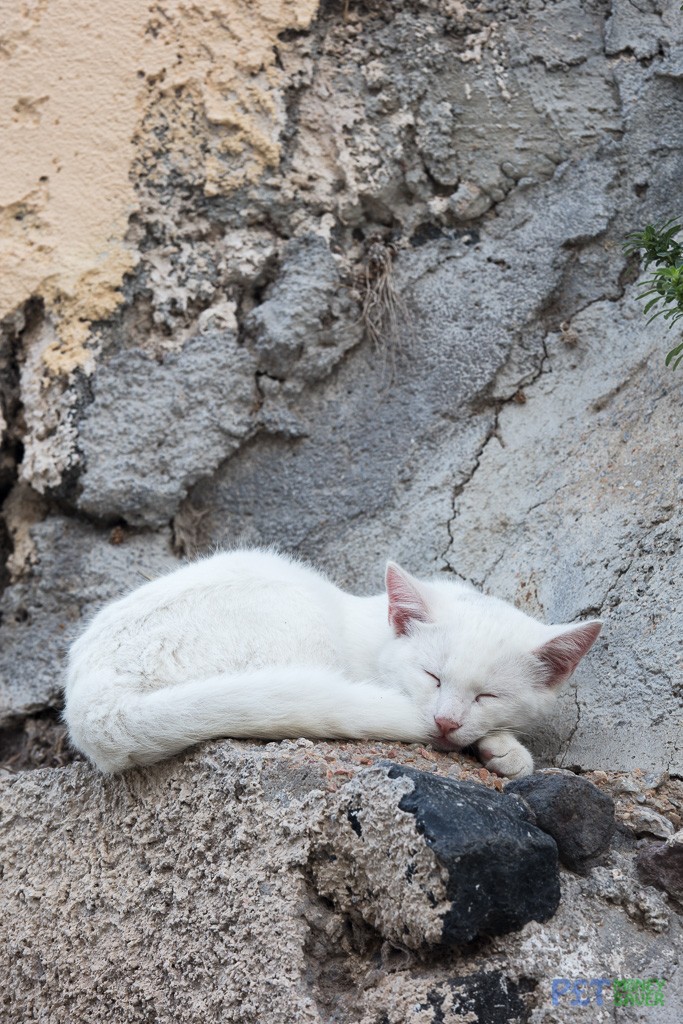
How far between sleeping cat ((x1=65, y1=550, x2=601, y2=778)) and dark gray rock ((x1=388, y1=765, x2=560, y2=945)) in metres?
0.50

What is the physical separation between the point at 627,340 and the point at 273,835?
221cm

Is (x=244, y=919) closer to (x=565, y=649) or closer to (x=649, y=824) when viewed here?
(x=649, y=824)

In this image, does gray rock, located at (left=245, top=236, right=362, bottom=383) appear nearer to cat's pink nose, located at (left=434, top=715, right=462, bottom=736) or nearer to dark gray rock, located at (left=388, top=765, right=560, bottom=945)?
cat's pink nose, located at (left=434, top=715, right=462, bottom=736)

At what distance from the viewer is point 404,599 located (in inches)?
125

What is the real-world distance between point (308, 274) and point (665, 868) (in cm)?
246

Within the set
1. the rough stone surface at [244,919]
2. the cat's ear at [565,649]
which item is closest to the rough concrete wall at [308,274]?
the cat's ear at [565,649]

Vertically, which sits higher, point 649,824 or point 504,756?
point 649,824

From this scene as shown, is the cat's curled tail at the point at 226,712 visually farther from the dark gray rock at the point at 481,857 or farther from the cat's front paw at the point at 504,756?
the dark gray rock at the point at 481,857

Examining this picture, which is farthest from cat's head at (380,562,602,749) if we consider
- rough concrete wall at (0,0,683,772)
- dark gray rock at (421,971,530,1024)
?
dark gray rock at (421,971,530,1024)

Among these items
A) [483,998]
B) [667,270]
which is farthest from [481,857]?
[667,270]

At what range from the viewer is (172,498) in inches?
152

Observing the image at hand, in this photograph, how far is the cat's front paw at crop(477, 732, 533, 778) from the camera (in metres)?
2.84

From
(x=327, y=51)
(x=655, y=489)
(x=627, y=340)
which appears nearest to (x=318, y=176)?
(x=327, y=51)

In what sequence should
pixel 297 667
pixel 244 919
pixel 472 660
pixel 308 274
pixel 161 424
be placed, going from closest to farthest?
pixel 244 919, pixel 297 667, pixel 472 660, pixel 161 424, pixel 308 274
